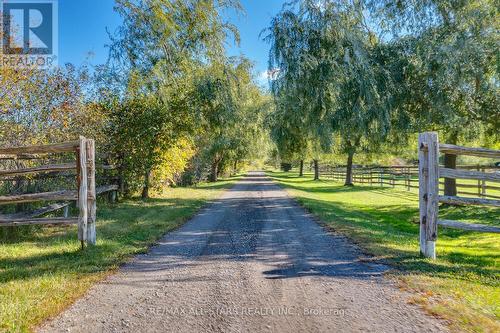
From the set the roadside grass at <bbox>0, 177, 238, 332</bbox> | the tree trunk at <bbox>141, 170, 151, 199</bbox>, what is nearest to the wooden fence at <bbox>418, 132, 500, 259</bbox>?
the roadside grass at <bbox>0, 177, 238, 332</bbox>

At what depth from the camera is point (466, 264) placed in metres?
5.47

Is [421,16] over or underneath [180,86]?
over

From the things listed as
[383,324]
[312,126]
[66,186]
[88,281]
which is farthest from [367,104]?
[66,186]

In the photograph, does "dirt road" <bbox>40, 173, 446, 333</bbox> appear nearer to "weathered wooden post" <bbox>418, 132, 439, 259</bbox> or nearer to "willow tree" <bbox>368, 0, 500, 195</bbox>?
"weathered wooden post" <bbox>418, 132, 439, 259</bbox>

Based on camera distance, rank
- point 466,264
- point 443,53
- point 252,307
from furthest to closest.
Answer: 1. point 443,53
2. point 466,264
3. point 252,307

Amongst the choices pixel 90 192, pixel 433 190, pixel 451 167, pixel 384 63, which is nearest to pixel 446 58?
pixel 384 63

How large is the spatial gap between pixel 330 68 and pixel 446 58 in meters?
3.16

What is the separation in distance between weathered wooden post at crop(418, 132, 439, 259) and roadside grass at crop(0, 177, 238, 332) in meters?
4.84

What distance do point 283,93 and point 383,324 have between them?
8016 mm

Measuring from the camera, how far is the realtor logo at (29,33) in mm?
9461

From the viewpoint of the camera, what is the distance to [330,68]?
953 centimetres

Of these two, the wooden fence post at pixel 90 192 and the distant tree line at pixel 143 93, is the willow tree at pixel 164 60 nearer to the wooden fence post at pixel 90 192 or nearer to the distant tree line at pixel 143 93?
the distant tree line at pixel 143 93

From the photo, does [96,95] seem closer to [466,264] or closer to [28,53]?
[28,53]

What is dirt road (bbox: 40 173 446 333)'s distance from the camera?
3.33 metres
